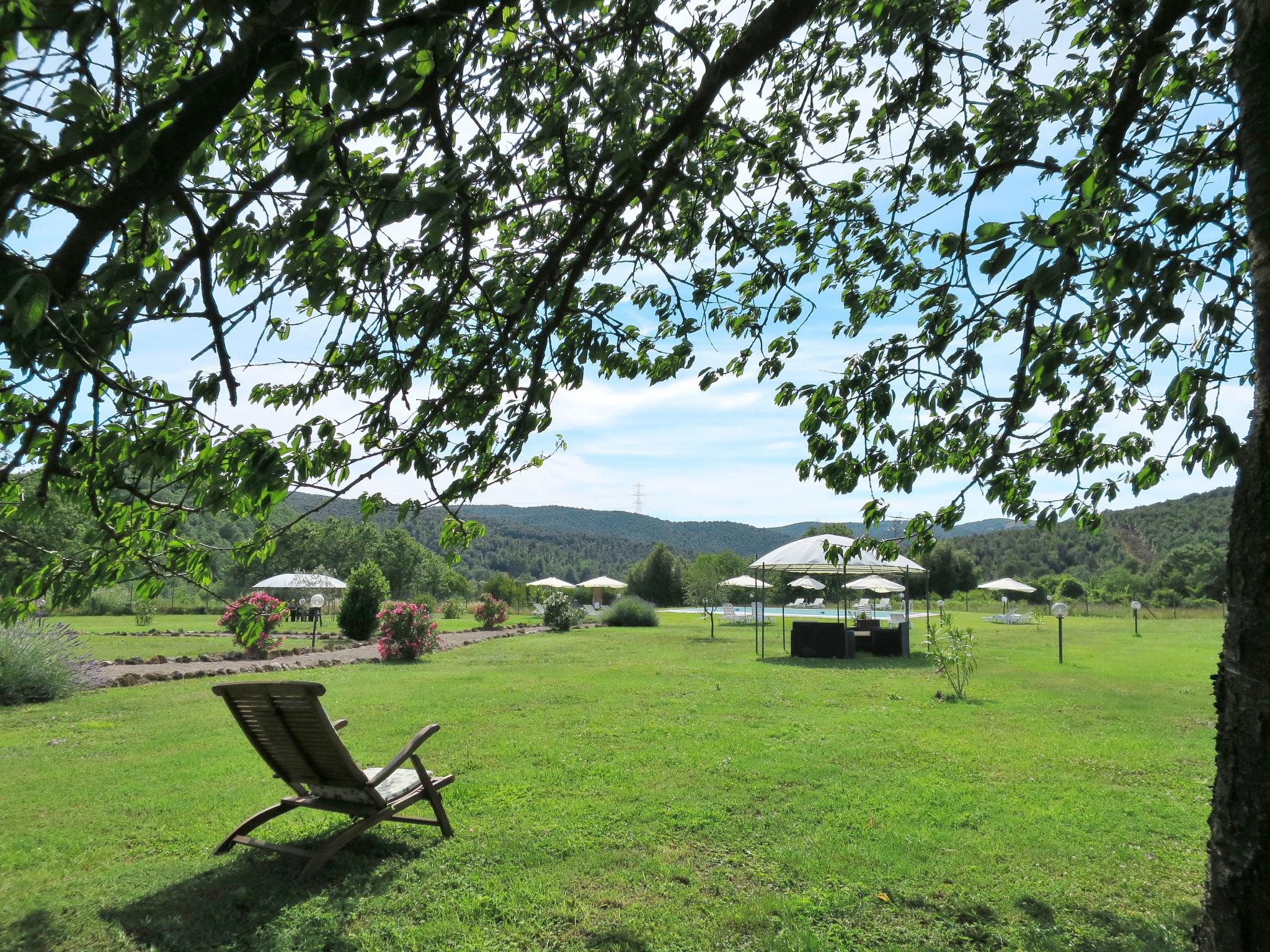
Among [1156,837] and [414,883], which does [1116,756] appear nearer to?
[1156,837]

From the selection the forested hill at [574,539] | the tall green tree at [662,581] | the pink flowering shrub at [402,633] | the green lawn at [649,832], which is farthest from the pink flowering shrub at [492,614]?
the forested hill at [574,539]

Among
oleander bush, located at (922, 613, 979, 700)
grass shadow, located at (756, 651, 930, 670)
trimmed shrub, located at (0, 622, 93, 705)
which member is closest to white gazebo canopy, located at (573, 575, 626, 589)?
grass shadow, located at (756, 651, 930, 670)

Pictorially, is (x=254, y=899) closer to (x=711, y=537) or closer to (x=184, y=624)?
(x=184, y=624)

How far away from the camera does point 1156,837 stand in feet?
15.3

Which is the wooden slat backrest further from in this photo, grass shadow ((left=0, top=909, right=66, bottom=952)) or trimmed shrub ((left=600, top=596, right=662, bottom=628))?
trimmed shrub ((left=600, top=596, right=662, bottom=628))

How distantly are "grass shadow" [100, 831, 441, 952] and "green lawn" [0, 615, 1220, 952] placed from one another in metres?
0.01

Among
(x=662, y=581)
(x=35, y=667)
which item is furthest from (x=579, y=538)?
(x=35, y=667)

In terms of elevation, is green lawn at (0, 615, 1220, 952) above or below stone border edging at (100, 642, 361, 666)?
above

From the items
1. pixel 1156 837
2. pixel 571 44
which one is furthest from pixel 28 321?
pixel 1156 837

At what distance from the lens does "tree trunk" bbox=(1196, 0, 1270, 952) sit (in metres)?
2.04

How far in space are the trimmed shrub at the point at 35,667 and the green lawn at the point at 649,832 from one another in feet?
2.19

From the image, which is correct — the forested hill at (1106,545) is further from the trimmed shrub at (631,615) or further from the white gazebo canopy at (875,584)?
the trimmed shrub at (631,615)

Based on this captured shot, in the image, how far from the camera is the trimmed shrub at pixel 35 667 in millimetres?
9273

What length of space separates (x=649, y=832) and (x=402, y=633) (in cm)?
1218
